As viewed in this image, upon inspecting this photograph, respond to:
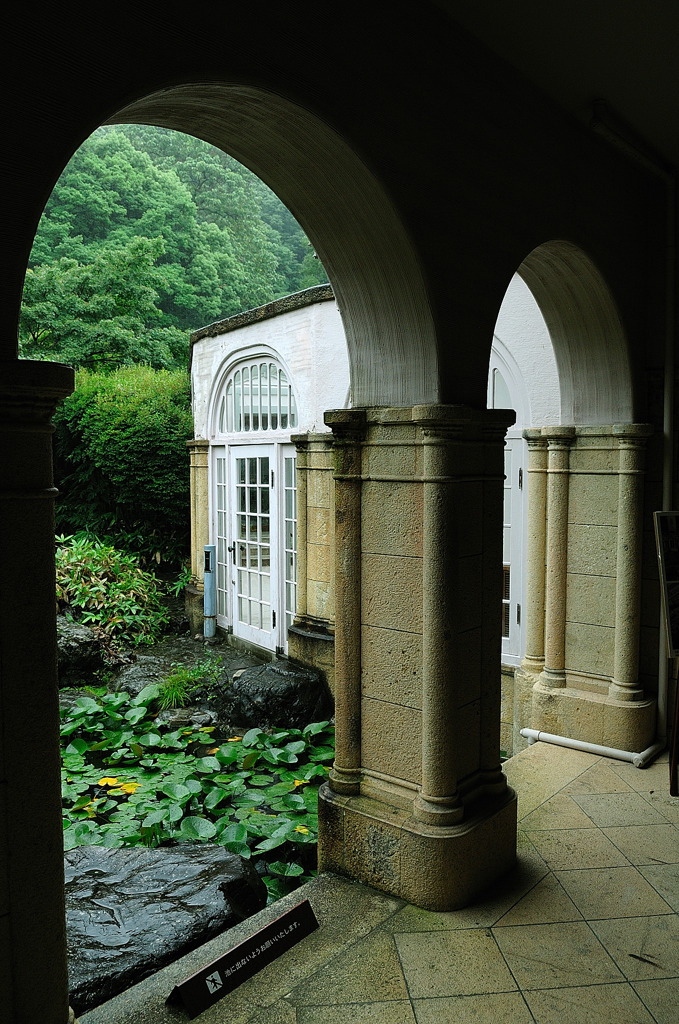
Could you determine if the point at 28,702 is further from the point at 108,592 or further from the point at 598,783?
the point at 108,592

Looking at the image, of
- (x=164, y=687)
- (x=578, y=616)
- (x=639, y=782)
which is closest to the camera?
(x=639, y=782)

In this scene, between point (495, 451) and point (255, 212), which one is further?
point (255, 212)

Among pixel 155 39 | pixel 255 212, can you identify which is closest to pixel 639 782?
pixel 155 39

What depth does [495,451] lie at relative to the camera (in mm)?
2977

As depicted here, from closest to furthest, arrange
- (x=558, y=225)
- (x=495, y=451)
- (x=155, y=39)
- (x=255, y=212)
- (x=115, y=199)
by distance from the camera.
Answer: (x=155, y=39)
(x=495, y=451)
(x=558, y=225)
(x=115, y=199)
(x=255, y=212)

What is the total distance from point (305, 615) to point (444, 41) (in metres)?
4.78

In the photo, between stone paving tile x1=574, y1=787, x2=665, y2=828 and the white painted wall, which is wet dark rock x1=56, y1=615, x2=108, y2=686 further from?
stone paving tile x1=574, y1=787, x2=665, y2=828

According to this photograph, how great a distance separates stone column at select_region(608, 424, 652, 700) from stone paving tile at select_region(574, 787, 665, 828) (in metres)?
0.67

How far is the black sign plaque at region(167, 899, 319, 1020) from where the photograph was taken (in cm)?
221

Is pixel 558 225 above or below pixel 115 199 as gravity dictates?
below

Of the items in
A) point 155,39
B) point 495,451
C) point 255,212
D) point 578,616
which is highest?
point 255,212

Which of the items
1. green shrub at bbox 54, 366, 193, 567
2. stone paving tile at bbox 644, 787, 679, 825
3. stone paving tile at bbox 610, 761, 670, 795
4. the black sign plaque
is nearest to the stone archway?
stone paving tile at bbox 610, 761, 670, 795

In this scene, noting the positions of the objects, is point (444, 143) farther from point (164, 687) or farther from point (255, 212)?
point (255, 212)

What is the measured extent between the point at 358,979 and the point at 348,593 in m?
1.30
